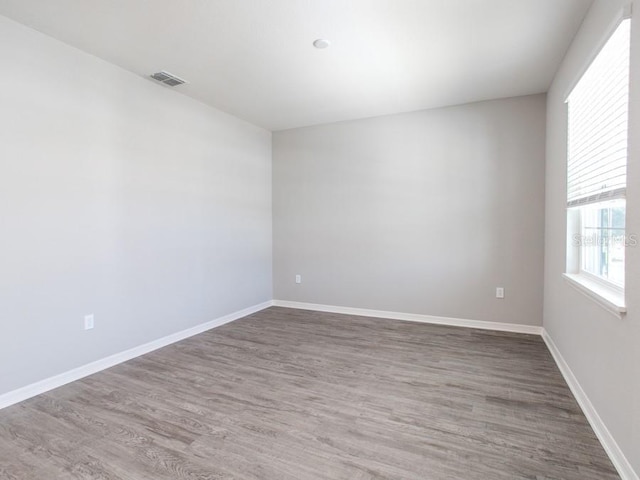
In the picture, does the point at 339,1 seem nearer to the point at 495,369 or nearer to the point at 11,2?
the point at 11,2

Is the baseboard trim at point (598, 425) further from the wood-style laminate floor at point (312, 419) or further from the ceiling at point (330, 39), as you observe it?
the ceiling at point (330, 39)

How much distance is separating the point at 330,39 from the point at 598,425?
9.80 feet

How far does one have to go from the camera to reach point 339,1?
2.10 meters

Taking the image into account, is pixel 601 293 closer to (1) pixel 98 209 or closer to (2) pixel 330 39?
(2) pixel 330 39

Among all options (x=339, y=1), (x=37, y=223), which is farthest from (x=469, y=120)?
(x=37, y=223)

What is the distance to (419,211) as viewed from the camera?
13.6 feet

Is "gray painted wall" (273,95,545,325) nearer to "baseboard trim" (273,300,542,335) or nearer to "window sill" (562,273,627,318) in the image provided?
"baseboard trim" (273,300,542,335)

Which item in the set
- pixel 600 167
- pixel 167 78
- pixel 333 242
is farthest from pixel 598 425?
pixel 167 78

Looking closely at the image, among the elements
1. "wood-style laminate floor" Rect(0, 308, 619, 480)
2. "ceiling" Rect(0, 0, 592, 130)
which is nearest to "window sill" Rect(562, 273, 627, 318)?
"wood-style laminate floor" Rect(0, 308, 619, 480)

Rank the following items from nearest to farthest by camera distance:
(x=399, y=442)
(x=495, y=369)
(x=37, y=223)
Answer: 1. (x=399, y=442)
2. (x=37, y=223)
3. (x=495, y=369)

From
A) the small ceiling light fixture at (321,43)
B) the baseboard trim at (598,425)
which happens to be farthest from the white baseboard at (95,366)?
the baseboard trim at (598,425)

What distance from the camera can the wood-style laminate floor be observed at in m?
1.67

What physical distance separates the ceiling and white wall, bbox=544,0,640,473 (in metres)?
0.28

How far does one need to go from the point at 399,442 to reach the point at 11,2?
3504 millimetres
